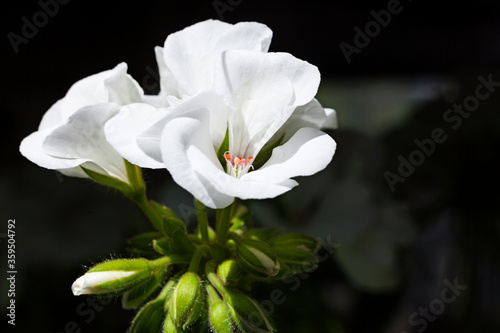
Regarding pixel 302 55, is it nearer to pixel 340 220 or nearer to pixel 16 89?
pixel 340 220

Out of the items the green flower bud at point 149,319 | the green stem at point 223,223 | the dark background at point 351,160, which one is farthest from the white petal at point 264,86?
the dark background at point 351,160

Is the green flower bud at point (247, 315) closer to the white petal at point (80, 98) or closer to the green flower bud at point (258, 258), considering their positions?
the green flower bud at point (258, 258)

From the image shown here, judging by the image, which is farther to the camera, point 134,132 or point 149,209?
point 149,209

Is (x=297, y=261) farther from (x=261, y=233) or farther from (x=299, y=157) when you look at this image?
(x=299, y=157)

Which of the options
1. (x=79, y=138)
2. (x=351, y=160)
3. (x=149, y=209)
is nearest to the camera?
(x=79, y=138)

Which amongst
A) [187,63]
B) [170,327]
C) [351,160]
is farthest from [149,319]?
[351,160]

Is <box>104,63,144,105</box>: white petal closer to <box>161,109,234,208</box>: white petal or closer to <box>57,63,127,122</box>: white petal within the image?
<box>57,63,127,122</box>: white petal

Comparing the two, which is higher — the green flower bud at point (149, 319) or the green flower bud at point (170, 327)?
the green flower bud at point (170, 327)
